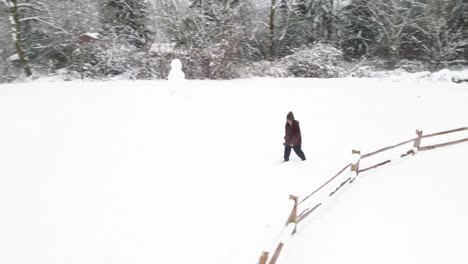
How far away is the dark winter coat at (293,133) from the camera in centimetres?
1004

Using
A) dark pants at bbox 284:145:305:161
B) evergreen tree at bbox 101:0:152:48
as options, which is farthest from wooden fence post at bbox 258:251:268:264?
evergreen tree at bbox 101:0:152:48

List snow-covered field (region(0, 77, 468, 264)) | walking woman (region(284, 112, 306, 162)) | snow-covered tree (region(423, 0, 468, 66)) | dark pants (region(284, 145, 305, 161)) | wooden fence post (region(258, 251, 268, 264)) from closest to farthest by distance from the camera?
wooden fence post (region(258, 251, 268, 264))
snow-covered field (region(0, 77, 468, 264))
walking woman (region(284, 112, 306, 162))
dark pants (region(284, 145, 305, 161))
snow-covered tree (region(423, 0, 468, 66))

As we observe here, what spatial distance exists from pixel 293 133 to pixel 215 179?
248cm

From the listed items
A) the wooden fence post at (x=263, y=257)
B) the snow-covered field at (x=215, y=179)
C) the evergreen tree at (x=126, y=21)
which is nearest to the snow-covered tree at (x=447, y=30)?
the snow-covered field at (x=215, y=179)

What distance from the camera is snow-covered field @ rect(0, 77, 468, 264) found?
7.29 meters

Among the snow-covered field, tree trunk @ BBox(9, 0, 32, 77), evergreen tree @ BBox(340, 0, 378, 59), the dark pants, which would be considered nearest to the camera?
the snow-covered field

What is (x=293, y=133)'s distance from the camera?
10133 millimetres

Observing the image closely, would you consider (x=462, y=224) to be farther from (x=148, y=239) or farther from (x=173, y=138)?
(x=173, y=138)

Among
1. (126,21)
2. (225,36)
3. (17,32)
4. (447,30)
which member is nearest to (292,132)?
(225,36)

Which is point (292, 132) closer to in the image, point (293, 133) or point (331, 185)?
point (293, 133)

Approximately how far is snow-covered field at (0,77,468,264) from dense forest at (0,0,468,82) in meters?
5.00

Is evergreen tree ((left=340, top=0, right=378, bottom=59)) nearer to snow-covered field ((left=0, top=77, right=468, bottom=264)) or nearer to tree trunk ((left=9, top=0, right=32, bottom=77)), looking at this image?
snow-covered field ((left=0, top=77, right=468, bottom=264))

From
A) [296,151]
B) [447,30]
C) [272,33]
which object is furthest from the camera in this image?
[272,33]

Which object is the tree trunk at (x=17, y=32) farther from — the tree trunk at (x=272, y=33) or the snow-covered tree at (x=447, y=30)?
the snow-covered tree at (x=447, y=30)
